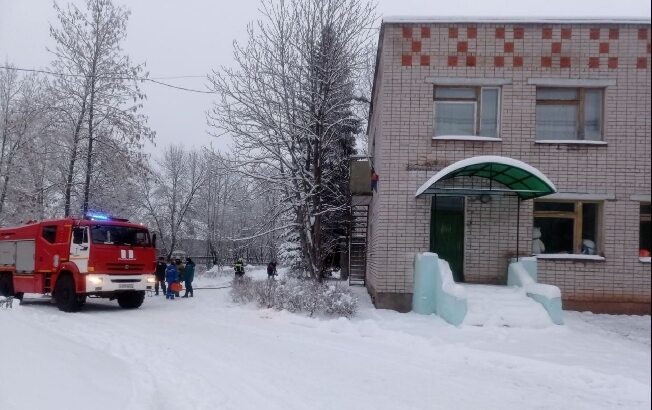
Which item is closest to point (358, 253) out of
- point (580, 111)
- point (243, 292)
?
point (243, 292)

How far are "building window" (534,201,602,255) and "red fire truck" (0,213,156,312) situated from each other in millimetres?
12710

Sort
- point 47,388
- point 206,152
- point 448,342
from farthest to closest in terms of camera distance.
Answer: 1. point 206,152
2. point 448,342
3. point 47,388

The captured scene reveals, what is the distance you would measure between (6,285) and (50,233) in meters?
2.47

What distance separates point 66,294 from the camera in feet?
43.6

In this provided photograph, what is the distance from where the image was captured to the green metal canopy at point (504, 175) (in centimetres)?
270

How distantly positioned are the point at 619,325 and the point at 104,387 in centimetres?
501

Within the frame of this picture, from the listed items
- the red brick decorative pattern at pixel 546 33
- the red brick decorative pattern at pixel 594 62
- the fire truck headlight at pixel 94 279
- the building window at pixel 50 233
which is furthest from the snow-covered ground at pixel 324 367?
the building window at pixel 50 233

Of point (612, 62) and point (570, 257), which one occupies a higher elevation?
point (612, 62)

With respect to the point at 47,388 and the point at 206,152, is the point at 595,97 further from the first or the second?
the point at 206,152

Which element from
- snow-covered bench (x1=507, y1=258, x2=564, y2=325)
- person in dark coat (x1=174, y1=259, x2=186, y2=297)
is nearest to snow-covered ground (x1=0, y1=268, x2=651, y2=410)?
snow-covered bench (x1=507, y1=258, x2=564, y2=325)

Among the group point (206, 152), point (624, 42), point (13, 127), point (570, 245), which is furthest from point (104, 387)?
point (206, 152)

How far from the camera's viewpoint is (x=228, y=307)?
1383 centimetres

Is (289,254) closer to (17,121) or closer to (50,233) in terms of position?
(50,233)

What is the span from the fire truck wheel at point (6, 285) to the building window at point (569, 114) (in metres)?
15.3
